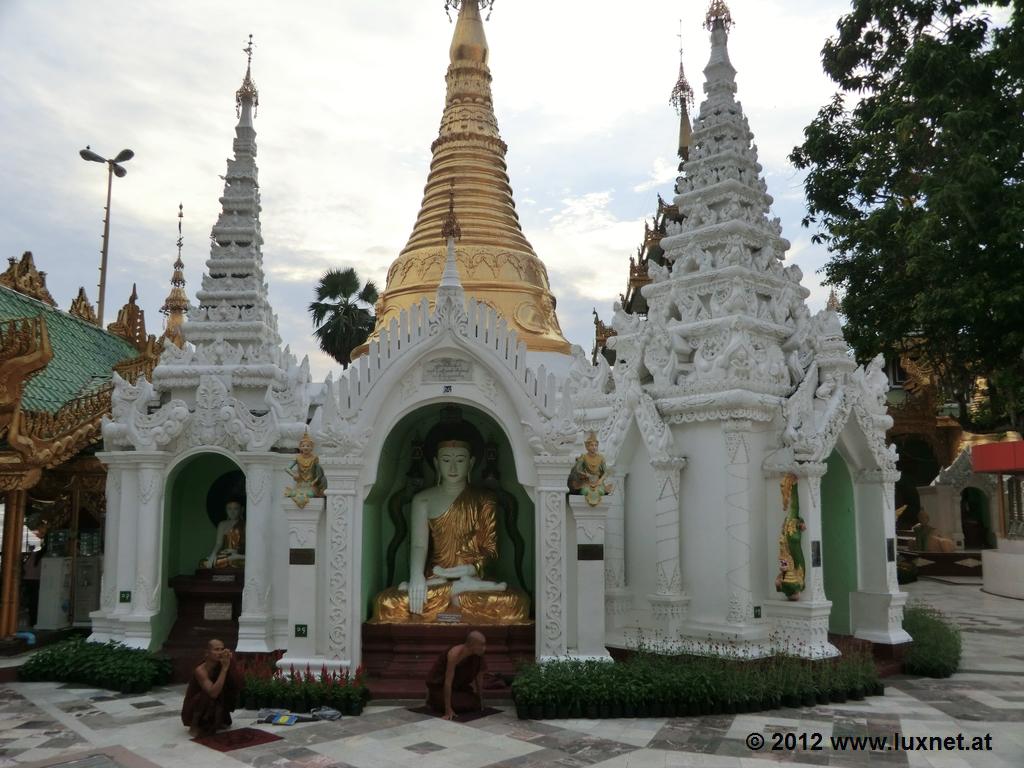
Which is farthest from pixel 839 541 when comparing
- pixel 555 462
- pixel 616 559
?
pixel 555 462

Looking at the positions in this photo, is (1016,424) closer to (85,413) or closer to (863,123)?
(863,123)

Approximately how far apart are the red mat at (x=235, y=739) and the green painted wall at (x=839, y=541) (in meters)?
7.93

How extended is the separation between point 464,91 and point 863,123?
9996mm

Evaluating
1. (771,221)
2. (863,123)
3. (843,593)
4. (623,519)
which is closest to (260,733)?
(623,519)

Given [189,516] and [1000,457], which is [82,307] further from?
[1000,457]

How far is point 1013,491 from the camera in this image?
78.6ft

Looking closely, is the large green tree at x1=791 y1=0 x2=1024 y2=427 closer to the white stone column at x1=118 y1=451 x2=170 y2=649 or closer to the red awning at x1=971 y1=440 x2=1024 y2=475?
the red awning at x1=971 y1=440 x2=1024 y2=475

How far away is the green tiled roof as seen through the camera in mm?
15555

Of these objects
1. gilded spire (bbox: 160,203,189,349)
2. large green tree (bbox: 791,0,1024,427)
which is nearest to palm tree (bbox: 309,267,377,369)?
gilded spire (bbox: 160,203,189,349)

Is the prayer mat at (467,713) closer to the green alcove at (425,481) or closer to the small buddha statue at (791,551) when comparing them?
the green alcove at (425,481)

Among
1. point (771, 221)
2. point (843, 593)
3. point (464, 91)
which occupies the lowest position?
point (843, 593)

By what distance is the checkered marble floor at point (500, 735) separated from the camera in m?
7.94

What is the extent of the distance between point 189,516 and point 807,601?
9.10 metres

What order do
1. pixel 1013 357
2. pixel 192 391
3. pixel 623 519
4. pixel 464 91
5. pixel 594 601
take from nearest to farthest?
pixel 594 601 < pixel 623 519 < pixel 192 391 < pixel 1013 357 < pixel 464 91
